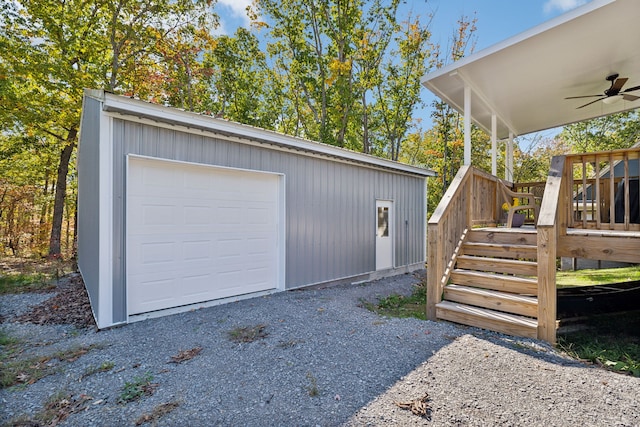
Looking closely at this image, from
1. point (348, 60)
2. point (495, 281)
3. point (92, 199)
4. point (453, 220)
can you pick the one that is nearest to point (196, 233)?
point (92, 199)

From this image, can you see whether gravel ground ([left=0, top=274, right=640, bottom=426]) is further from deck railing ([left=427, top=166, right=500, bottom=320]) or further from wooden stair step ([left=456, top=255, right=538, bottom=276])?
wooden stair step ([left=456, top=255, right=538, bottom=276])

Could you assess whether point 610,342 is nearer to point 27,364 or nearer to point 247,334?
point 247,334

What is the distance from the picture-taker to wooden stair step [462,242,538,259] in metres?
4.05

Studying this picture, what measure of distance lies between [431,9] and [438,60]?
197cm

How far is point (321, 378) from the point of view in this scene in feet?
8.35

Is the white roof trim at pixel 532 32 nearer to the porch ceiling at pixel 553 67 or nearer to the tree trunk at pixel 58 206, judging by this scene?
the porch ceiling at pixel 553 67

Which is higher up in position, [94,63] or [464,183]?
[94,63]

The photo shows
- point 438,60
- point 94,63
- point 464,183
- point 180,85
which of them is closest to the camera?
point 464,183

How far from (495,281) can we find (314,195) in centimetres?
338

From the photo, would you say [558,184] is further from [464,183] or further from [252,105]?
[252,105]

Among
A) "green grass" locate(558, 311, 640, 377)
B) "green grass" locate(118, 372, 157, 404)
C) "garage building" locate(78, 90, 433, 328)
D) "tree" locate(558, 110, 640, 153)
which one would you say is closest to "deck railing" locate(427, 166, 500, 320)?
"green grass" locate(558, 311, 640, 377)

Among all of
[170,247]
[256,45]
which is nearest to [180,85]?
[256,45]

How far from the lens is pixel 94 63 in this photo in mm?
10234

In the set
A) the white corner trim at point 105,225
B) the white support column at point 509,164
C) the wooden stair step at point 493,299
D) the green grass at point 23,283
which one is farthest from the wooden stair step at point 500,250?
the green grass at point 23,283
